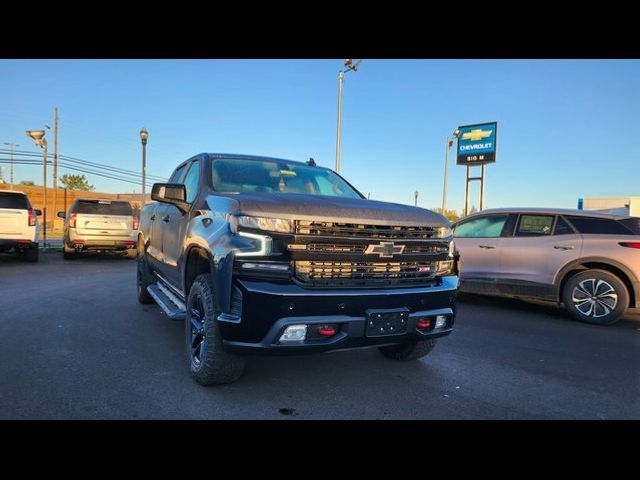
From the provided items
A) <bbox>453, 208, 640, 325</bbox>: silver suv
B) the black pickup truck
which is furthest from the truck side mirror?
<bbox>453, 208, 640, 325</bbox>: silver suv

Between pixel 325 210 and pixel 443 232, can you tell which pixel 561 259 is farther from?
pixel 325 210

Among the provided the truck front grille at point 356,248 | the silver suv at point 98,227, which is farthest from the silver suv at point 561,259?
the silver suv at point 98,227

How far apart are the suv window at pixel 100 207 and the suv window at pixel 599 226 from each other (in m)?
10.8

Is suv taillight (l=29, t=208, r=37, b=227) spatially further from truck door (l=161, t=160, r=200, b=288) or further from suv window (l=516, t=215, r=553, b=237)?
suv window (l=516, t=215, r=553, b=237)

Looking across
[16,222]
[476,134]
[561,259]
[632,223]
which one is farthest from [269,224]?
A: [476,134]

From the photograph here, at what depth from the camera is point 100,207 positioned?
1204 centimetres

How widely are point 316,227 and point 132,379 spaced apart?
6.51 feet

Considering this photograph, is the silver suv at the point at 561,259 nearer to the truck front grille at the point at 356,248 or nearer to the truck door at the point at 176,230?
the truck front grille at the point at 356,248

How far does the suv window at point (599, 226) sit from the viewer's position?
611 cm

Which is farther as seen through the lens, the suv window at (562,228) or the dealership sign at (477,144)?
the dealership sign at (477,144)

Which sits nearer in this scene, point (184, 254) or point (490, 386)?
point (490, 386)

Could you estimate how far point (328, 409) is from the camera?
10.2 ft
